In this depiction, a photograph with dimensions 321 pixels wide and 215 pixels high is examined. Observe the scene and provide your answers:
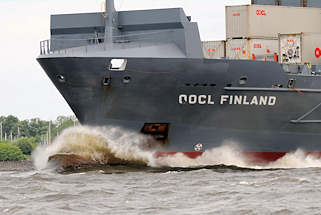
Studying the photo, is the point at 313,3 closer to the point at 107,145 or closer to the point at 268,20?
the point at 268,20

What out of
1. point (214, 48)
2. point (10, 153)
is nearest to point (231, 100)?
point (214, 48)

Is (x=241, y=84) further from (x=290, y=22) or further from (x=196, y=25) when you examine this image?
(x=290, y=22)

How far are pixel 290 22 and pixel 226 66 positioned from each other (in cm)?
761

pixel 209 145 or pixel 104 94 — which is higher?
pixel 104 94

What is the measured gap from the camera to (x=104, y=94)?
2419cm

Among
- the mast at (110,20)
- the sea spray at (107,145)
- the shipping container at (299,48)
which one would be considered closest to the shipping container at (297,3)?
the shipping container at (299,48)

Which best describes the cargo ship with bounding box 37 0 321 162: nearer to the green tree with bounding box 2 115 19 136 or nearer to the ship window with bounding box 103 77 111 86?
the ship window with bounding box 103 77 111 86

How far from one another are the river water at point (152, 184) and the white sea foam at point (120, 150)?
35mm

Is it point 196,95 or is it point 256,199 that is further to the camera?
point 196,95

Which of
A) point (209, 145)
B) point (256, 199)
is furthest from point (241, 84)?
point (256, 199)

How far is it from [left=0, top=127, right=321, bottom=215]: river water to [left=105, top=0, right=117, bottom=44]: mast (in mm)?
3293

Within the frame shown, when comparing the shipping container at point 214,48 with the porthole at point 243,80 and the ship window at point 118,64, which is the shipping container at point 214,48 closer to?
the porthole at point 243,80

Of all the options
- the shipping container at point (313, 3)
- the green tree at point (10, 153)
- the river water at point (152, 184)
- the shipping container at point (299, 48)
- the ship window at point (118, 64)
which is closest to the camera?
the river water at point (152, 184)

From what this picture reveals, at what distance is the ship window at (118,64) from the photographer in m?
23.7
